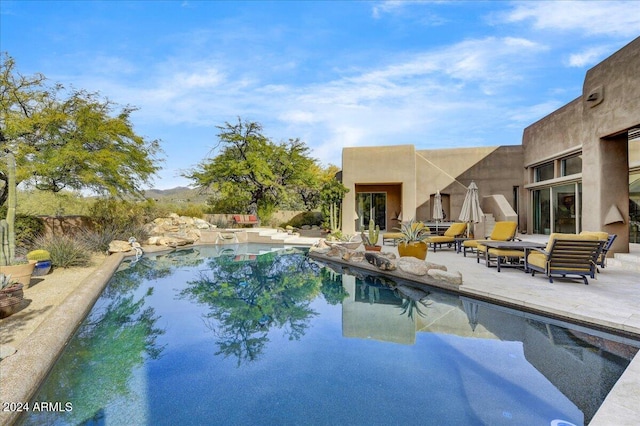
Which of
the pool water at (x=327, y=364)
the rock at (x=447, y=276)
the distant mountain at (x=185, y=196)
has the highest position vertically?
the distant mountain at (x=185, y=196)

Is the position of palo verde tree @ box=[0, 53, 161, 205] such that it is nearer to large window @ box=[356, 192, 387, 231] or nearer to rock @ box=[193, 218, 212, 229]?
rock @ box=[193, 218, 212, 229]

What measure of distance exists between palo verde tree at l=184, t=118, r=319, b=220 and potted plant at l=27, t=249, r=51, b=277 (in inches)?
422

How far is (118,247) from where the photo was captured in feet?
36.7

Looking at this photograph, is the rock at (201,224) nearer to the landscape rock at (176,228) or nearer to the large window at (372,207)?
the landscape rock at (176,228)

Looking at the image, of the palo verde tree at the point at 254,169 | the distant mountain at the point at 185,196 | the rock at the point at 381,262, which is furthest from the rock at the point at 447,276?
the palo verde tree at the point at 254,169

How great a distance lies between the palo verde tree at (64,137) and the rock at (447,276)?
1005cm

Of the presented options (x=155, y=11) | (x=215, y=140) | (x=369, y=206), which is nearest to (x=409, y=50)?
(x=369, y=206)

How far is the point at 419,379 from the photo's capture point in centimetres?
321

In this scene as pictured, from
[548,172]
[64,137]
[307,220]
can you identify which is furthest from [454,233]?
[64,137]

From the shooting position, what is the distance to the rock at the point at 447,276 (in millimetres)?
6062

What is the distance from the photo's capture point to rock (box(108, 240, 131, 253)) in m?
11.0

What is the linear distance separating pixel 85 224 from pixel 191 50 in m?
7.86

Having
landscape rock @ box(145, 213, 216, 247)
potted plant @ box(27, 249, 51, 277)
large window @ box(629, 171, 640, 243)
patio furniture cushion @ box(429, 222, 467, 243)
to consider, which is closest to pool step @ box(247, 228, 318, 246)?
landscape rock @ box(145, 213, 216, 247)

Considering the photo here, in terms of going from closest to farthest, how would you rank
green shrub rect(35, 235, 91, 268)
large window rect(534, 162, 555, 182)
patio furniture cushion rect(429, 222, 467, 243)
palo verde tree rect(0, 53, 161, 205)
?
1. green shrub rect(35, 235, 91, 268)
2. palo verde tree rect(0, 53, 161, 205)
3. patio furniture cushion rect(429, 222, 467, 243)
4. large window rect(534, 162, 555, 182)
